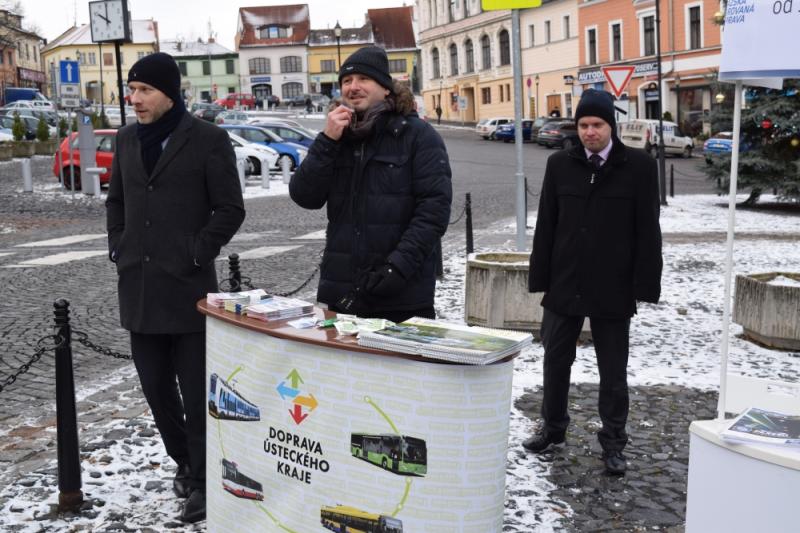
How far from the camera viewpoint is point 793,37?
10.1 feet

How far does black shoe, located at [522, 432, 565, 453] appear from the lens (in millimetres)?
A: 5199

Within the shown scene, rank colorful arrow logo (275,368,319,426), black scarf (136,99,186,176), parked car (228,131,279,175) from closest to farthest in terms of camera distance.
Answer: colorful arrow logo (275,368,319,426), black scarf (136,99,186,176), parked car (228,131,279,175)

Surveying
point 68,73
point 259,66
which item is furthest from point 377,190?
point 259,66

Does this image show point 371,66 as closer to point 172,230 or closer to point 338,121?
point 338,121

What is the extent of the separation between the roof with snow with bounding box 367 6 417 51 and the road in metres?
75.2

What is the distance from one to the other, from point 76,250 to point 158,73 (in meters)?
10.6

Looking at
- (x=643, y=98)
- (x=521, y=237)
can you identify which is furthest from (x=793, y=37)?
(x=643, y=98)

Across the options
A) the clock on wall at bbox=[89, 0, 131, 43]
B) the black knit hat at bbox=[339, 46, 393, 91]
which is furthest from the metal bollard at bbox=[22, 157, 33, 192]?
the black knit hat at bbox=[339, 46, 393, 91]

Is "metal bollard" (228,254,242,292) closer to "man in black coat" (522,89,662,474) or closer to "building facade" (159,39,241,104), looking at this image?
"man in black coat" (522,89,662,474)

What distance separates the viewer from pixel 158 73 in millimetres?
4266

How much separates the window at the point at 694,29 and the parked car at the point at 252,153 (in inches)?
1078

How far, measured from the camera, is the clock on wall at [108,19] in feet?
70.3

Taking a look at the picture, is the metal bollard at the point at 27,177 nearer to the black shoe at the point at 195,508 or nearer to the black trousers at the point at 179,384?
the black trousers at the point at 179,384

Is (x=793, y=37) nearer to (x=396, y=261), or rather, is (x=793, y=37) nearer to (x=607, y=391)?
(x=396, y=261)
